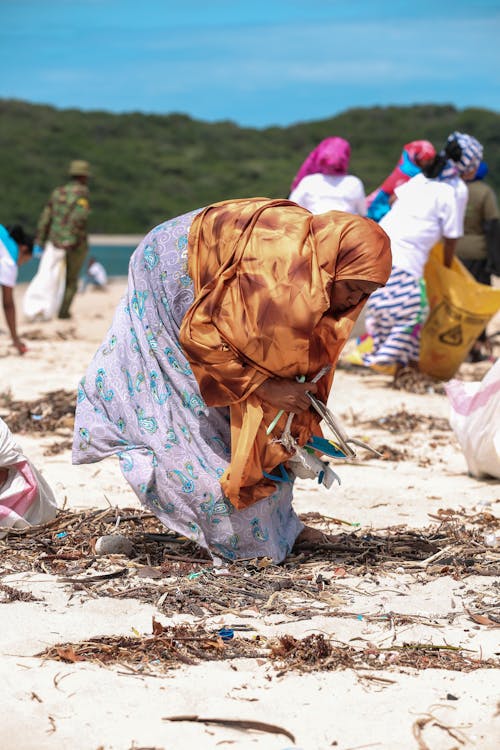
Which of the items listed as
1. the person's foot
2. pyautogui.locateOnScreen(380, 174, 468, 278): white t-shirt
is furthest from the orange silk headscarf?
the person's foot

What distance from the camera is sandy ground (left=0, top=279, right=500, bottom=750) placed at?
8.96 ft

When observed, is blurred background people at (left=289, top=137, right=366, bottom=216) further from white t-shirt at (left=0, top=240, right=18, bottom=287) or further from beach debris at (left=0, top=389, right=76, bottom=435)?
beach debris at (left=0, top=389, right=76, bottom=435)

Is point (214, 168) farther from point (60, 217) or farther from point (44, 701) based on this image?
point (44, 701)

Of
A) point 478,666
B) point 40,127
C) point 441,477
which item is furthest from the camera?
point 40,127

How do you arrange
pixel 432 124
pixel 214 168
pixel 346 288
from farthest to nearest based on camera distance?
pixel 432 124, pixel 214 168, pixel 346 288

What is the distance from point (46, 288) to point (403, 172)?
525 cm

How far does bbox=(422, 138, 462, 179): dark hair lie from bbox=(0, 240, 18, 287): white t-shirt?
10.7 ft

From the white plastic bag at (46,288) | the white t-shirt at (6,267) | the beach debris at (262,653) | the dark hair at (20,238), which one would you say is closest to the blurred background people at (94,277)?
the white plastic bag at (46,288)

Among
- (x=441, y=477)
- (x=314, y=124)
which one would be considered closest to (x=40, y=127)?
(x=314, y=124)

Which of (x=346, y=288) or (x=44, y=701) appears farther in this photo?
(x=346, y=288)

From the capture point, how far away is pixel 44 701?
2846mm

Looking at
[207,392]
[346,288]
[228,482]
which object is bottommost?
[228,482]

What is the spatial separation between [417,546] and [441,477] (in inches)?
55.7

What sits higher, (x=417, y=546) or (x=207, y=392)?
(x=207, y=392)
